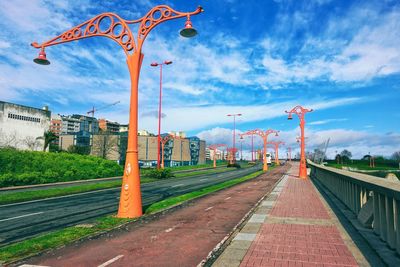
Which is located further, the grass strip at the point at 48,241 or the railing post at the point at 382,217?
the railing post at the point at 382,217

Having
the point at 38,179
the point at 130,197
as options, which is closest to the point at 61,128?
the point at 38,179

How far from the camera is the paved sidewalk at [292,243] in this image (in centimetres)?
566

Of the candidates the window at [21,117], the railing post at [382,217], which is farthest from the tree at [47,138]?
the railing post at [382,217]

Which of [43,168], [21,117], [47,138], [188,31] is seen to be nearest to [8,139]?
[21,117]

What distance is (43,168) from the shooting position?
30.5 m

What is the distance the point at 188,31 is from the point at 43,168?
2682cm

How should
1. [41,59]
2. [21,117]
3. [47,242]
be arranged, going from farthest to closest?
[21,117] → [41,59] → [47,242]

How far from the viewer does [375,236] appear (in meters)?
7.27

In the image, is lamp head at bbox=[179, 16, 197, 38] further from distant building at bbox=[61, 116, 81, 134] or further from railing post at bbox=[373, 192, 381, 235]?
distant building at bbox=[61, 116, 81, 134]

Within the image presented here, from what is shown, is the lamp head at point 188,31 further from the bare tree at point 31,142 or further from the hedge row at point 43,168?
the bare tree at point 31,142

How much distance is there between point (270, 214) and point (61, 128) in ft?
550

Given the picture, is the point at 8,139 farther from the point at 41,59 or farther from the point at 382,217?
the point at 382,217

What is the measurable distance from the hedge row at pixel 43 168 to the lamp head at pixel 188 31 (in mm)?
23096

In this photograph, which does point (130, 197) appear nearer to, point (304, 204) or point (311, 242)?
point (311, 242)
